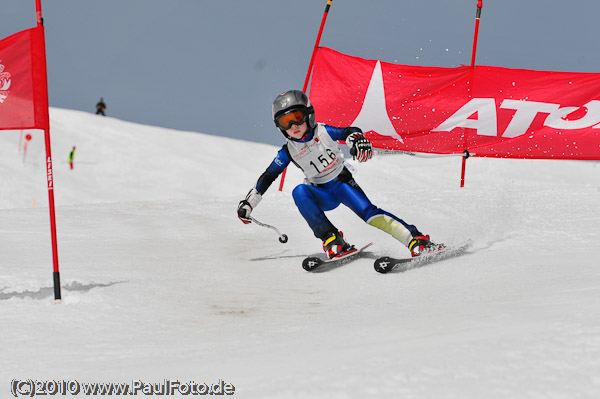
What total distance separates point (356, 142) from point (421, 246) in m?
0.92

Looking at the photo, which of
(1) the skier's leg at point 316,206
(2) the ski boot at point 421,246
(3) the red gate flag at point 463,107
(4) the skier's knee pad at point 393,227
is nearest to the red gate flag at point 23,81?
(1) the skier's leg at point 316,206

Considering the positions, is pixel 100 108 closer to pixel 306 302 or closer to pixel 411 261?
pixel 411 261

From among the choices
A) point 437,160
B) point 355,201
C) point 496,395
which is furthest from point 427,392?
point 437,160

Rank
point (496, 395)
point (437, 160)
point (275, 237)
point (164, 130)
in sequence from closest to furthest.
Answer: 1. point (496, 395)
2. point (275, 237)
3. point (437, 160)
4. point (164, 130)

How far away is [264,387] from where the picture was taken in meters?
1.93

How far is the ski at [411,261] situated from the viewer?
4293mm

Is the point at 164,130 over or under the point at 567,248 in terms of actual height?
over

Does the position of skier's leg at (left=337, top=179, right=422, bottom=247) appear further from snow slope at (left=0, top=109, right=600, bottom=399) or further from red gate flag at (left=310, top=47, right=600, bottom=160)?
red gate flag at (left=310, top=47, right=600, bottom=160)

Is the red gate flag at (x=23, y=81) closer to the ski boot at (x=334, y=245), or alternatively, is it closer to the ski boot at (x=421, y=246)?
the ski boot at (x=334, y=245)

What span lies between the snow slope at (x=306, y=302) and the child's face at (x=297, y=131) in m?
1.04

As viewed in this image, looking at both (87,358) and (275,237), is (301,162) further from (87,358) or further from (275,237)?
(87,358)

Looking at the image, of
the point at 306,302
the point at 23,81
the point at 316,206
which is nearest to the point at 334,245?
the point at 316,206

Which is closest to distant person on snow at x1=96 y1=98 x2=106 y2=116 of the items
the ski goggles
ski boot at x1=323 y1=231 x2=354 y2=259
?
the ski goggles

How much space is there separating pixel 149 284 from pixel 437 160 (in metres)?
20.3
